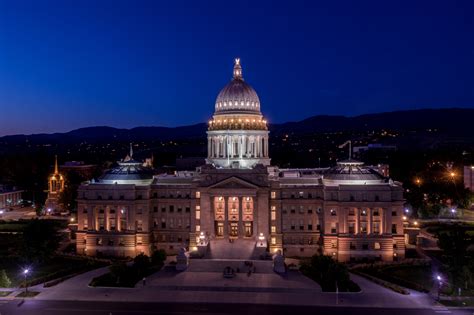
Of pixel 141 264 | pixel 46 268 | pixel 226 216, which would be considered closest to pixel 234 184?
pixel 226 216

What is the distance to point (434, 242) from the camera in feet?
326

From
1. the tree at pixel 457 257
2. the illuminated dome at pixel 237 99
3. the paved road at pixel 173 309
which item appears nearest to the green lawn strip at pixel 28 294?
the paved road at pixel 173 309

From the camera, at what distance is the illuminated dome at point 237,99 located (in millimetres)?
112812

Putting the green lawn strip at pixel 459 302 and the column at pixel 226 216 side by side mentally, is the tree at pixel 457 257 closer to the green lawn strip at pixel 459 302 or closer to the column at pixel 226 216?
the green lawn strip at pixel 459 302

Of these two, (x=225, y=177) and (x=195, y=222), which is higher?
(x=225, y=177)

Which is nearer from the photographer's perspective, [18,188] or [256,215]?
[256,215]

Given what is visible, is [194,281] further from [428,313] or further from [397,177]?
[397,177]

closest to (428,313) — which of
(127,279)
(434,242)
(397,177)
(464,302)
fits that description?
(464,302)

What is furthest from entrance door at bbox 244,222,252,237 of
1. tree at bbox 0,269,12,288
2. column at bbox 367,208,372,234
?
tree at bbox 0,269,12,288

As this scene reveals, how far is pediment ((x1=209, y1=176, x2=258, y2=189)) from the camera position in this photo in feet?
306

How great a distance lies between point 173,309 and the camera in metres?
61.9

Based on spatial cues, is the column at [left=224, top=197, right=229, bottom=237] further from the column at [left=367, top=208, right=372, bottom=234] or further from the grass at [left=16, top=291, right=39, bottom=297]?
the grass at [left=16, top=291, right=39, bottom=297]

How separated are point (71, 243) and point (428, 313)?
202ft

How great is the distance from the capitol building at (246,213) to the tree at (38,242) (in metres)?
11.0
